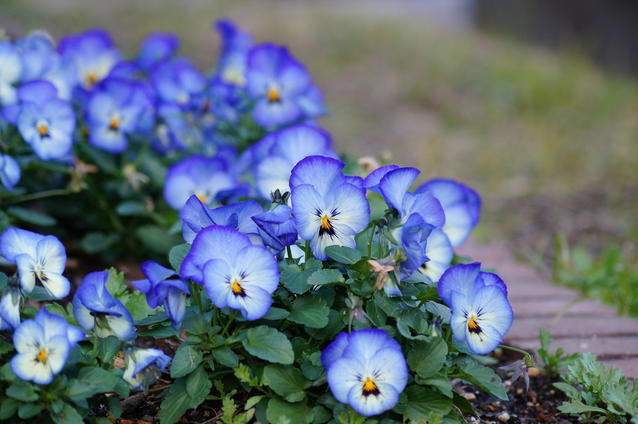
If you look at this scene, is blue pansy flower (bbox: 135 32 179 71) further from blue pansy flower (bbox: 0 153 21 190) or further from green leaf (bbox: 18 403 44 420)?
green leaf (bbox: 18 403 44 420)

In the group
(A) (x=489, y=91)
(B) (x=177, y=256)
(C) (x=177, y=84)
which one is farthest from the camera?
(A) (x=489, y=91)

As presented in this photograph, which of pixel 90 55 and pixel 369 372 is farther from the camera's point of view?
pixel 90 55

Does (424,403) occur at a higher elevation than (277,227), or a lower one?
lower

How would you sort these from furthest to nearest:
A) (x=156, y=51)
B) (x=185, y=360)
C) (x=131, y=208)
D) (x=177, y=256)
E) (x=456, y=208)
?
(x=156, y=51)
(x=131, y=208)
(x=456, y=208)
(x=177, y=256)
(x=185, y=360)

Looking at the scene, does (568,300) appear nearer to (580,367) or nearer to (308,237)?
(580,367)

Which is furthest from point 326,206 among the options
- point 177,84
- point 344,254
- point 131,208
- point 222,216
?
point 177,84

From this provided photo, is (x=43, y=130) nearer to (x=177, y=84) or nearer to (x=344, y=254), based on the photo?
(x=177, y=84)

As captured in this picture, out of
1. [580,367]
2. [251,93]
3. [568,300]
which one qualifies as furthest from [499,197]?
[580,367]

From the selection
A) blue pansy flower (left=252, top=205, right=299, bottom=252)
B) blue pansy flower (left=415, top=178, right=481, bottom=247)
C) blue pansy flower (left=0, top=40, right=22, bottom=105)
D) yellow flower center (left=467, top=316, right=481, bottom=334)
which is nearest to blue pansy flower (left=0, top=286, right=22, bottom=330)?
blue pansy flower (left=252, top=205, right=299, bottom=252)
